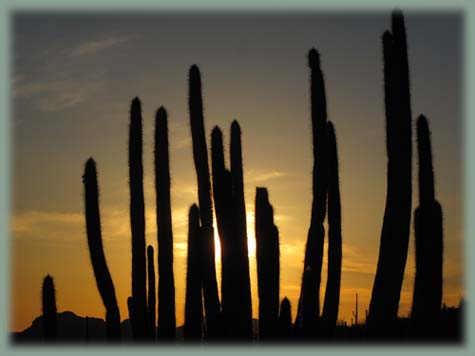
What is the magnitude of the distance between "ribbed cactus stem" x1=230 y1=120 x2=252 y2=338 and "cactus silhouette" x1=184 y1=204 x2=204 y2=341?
26.4 inches

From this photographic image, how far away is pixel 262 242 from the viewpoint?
15.3 m

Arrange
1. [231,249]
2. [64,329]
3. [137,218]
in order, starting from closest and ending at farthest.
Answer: [231,249] → [137,218] → [64,329]

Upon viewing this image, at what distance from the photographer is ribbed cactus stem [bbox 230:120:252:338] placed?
47.2ft

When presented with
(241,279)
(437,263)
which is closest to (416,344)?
(437,263)

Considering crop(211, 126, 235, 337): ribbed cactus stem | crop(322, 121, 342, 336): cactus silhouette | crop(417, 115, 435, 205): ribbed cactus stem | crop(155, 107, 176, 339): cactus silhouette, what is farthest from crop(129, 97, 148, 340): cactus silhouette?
crop(417, 115, 435, 205): ribbed cactus stem

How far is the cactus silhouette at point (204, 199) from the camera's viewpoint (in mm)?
14898

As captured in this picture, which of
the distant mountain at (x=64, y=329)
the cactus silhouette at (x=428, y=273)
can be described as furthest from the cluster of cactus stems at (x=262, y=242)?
the distant mountain at (x=64, y=329)

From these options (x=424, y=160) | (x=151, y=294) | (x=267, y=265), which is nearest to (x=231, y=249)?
(x=267, y=265)

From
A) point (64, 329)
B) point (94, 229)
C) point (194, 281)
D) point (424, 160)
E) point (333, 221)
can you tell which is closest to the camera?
point (424, 160)

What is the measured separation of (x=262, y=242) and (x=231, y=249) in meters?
1.01

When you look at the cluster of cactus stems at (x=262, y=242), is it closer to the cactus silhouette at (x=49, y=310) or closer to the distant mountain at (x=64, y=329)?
the cactus silhouette at (x=49, y=310)

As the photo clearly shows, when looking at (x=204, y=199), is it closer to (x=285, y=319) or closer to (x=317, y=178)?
(x=317, y=178)

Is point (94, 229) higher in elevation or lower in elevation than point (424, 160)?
lower

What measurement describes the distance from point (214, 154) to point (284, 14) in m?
3.20
